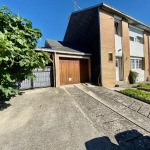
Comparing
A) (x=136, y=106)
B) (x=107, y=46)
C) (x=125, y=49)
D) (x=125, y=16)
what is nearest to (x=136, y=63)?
(x=125, y=49)

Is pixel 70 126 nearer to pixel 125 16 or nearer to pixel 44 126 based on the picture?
pixel 44 126

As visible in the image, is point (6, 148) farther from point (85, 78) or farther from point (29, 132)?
point (85, 78)

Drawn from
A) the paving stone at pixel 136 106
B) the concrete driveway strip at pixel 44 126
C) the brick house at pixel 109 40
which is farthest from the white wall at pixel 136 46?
the concrete driveway strip at pixel 44 126

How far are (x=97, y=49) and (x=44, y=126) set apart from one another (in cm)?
803

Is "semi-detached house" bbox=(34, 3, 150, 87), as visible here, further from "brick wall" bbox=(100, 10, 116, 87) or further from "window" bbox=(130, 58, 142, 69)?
"window" bbox=(130, 58, 142, 69)

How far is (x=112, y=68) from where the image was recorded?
1135 centimetres

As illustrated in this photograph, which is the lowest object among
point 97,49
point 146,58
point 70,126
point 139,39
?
point 70,126

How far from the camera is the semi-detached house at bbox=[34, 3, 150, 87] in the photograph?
1031cm

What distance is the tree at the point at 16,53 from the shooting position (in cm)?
489

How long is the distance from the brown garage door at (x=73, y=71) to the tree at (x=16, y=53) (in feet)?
12.9

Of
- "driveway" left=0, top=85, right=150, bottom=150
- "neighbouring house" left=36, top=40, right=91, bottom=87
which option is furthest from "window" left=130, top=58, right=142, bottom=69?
"driveway" left=0, top=85, right=150, bottom=150

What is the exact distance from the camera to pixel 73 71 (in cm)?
1074

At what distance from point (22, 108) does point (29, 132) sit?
1948 mm

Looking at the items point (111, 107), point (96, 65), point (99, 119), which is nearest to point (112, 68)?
point (96, 65)
